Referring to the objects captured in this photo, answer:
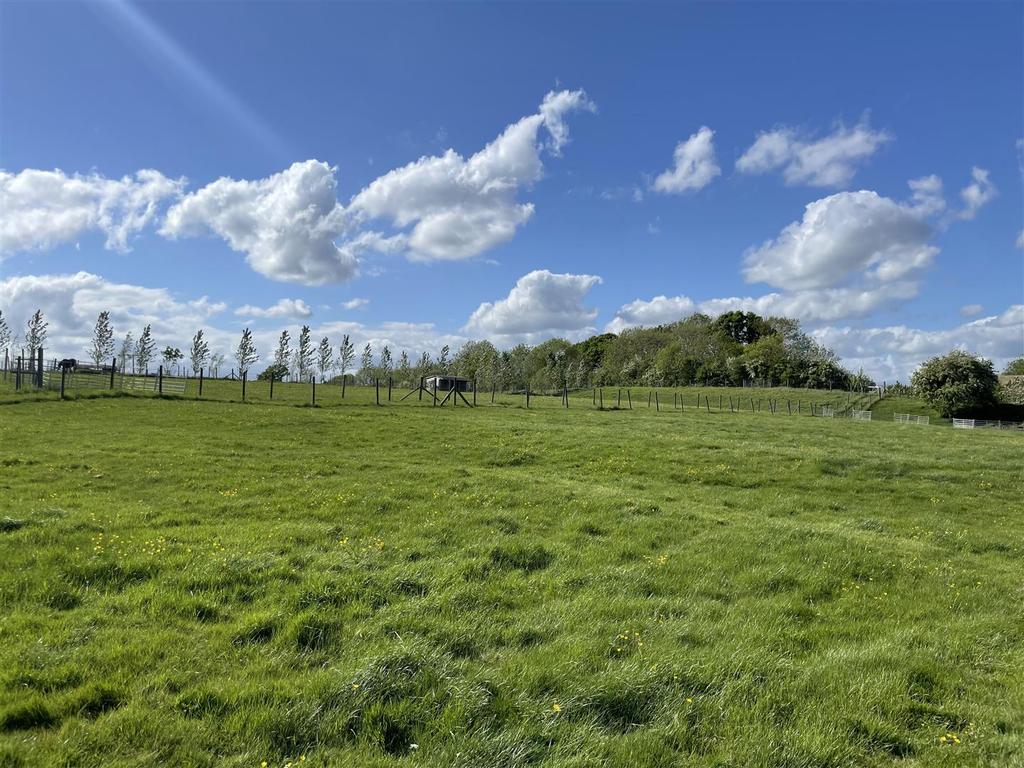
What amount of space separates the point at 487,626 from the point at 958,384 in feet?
281

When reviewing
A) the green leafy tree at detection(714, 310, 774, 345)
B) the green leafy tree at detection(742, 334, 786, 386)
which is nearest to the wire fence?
the green leafy tree at detection(742, 334, 786, 386)

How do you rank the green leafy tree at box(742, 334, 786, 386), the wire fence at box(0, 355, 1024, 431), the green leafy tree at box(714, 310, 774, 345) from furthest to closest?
the green leafy tree at box(714, 310, 774, 345)
the green leafy tree at box(742, 334, 786, 386)
the wire fence at box(0, 355, 1024, 431)

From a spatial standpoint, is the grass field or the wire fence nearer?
the grass field

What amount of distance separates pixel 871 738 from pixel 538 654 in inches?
121

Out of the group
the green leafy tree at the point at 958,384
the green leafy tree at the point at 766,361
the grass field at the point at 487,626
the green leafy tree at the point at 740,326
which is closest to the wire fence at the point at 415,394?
the green leafy tree at the point at 958,384

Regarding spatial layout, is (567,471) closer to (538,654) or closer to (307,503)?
(307,503)

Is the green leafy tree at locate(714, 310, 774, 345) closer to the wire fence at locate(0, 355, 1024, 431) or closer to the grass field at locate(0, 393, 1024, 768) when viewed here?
the wire fence at locate(0, 355, 1024, 431)

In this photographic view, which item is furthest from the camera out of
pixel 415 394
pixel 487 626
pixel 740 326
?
pixel 740 326

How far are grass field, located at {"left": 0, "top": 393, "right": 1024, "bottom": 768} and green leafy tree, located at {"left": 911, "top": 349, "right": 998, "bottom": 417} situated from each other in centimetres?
7033

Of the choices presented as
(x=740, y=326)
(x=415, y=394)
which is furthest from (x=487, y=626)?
(x=740, y=326)

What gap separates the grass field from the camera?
186 inches

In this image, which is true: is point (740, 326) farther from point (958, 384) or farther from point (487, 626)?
point (487, 626)

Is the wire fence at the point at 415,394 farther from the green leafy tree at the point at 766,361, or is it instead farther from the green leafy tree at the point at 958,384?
the green leafy tree at the point at 766,361

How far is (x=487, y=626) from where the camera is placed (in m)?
6.66
